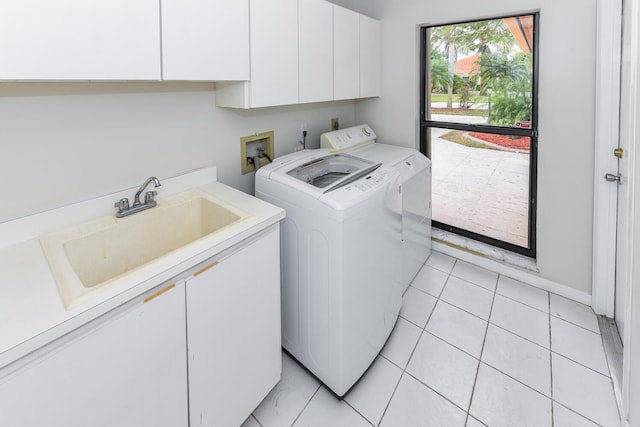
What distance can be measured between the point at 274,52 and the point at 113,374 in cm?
158

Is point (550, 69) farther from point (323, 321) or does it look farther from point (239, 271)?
point (239, 271)

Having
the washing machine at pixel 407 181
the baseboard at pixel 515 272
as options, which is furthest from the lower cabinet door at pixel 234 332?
the baseboard at pixel 515 272

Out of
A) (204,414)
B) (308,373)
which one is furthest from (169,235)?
(308,373)

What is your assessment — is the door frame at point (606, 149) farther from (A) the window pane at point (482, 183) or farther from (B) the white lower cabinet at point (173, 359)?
(B) the white lower cabinet at point (173, 359)

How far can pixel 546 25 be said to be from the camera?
2000mm

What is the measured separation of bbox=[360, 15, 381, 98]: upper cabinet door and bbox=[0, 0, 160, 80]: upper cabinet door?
1.67m

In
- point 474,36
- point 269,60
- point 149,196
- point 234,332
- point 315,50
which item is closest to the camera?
point 234,332

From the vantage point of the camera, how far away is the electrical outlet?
6.72ft

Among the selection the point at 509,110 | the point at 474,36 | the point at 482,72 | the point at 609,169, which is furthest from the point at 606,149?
the point at 474,36

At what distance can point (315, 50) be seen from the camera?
199 cm

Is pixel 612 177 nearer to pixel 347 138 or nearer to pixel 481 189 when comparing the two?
pixel 481 189

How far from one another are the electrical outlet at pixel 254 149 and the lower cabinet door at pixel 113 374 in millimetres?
1155

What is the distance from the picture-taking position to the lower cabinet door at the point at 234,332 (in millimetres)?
1157

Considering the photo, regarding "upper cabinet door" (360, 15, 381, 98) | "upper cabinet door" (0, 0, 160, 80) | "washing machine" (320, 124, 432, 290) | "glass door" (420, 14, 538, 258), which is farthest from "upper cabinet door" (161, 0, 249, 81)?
"glass door" (420, 14, 538, 258)
